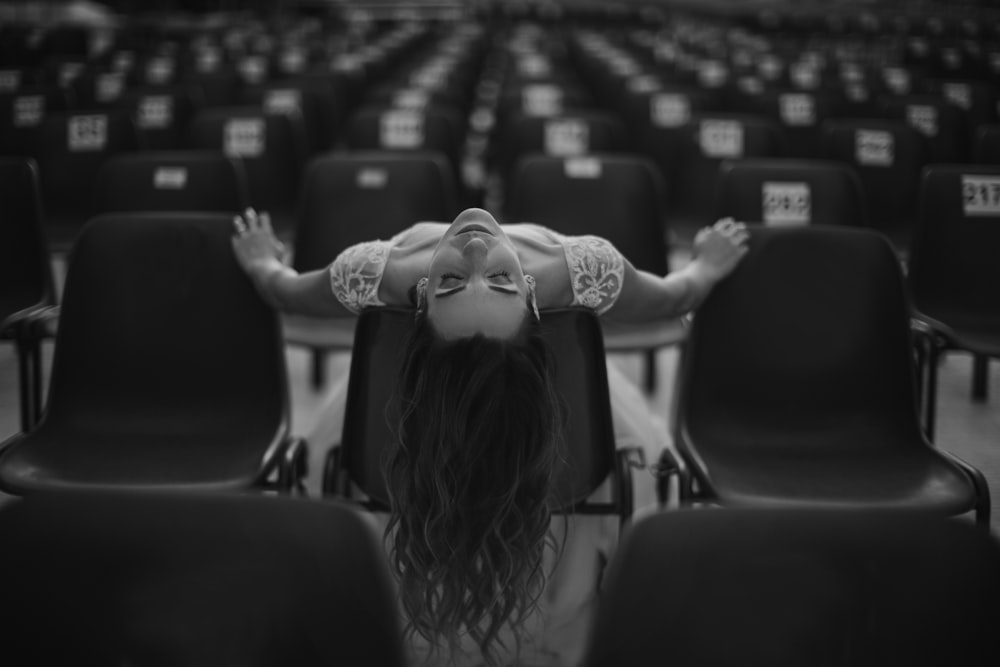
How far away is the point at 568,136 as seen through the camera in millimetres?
4371

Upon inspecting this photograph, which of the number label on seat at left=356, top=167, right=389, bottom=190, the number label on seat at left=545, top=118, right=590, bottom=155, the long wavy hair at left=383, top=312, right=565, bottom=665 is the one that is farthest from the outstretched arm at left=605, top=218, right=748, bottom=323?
the number label on seat at left=545, top=118, right=590, bottom=155

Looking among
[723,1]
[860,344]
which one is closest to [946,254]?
[860,344]

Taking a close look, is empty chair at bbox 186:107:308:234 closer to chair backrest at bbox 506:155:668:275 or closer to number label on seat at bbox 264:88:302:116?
number label on seat at bbox 264:88:302:116

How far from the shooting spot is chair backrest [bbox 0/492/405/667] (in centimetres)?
90

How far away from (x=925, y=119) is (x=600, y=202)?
2452 mm

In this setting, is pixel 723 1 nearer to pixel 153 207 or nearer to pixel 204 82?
→ pixel 204 82

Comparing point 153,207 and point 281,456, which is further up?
point 153,207

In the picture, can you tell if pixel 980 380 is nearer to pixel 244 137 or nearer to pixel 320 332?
pixel 320 332

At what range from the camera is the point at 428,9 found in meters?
21.8

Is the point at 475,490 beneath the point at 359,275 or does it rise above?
beneath

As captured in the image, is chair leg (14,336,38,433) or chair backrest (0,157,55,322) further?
chair backrest (0,157,55,322)

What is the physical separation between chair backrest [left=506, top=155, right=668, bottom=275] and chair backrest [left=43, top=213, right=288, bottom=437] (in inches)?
48.8

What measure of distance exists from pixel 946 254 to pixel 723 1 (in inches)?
858

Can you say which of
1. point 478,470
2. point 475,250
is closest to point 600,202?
point 475,250
